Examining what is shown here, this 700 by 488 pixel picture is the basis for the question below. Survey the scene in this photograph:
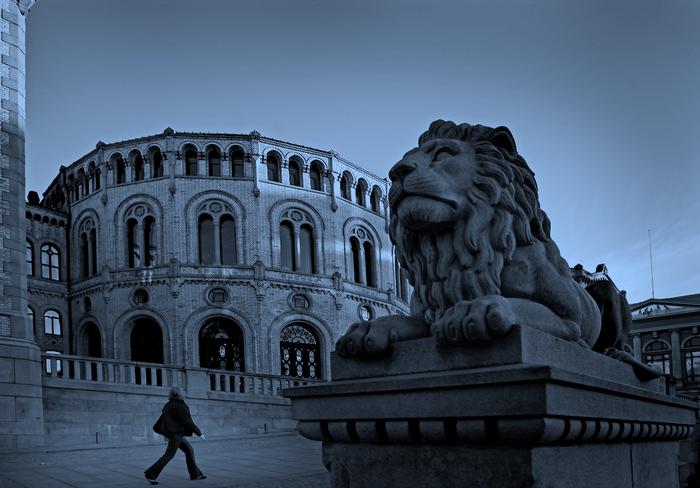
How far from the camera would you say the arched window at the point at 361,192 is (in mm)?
42812

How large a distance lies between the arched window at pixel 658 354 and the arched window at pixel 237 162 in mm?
40155

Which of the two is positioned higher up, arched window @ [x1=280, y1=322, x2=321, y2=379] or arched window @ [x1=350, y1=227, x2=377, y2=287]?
arched window @ [x1=350, y1=227, x2=377, y2=287]

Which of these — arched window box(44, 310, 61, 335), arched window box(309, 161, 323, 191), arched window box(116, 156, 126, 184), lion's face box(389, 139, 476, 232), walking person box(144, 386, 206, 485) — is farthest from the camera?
arched window box(309, 161, 323, 191)

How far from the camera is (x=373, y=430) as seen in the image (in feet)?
10.0

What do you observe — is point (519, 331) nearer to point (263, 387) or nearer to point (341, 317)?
point (263, 387)

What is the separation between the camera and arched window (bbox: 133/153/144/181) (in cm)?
3816

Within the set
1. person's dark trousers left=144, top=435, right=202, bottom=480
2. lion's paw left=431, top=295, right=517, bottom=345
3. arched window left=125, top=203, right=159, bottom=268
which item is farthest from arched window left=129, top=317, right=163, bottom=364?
lion's paw left=431, top=295, right=517, bottom=345

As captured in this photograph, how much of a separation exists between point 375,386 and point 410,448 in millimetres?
303

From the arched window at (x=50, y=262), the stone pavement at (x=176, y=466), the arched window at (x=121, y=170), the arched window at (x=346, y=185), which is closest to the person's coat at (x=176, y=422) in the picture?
the stone pavement at (x=176, y=466)

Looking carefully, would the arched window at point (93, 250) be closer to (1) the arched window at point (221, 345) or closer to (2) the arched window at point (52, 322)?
(2) the arched window at point (52, 322)

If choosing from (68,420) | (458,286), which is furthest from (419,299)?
(68,420)

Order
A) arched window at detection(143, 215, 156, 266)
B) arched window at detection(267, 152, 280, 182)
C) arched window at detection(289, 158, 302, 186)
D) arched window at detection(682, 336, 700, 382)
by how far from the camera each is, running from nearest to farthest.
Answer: arched window at detection(143, 215, 156, 266)
arched window at detection(267, 152, 280, 182)
arched window at detection(289, 158, 302, 186)
arched window at detection(682, 336, 700, 382)

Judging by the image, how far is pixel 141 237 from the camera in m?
37.4

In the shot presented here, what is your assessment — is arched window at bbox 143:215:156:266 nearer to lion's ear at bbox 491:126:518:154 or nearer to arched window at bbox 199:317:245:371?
arched window at bbox 199:317:245:371
